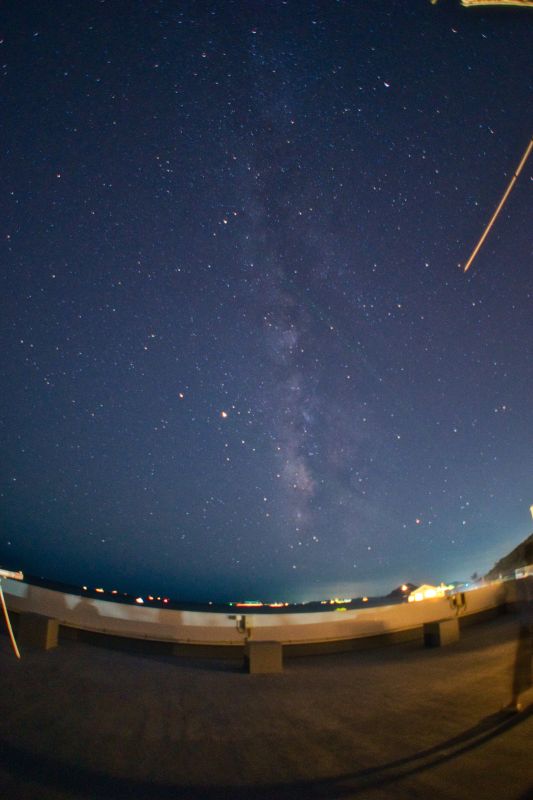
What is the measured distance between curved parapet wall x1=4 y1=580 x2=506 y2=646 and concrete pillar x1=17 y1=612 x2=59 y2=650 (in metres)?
3.01

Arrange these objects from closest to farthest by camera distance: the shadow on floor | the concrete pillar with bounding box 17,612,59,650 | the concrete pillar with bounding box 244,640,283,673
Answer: the shadow on floor, the concrete pillar with bounding box 244,640,283,673, the concrete pillar with bounding box 17,612,59,650

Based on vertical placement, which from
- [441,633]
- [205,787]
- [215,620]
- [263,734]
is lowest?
[215,620]

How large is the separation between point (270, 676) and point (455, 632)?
19.6 ft

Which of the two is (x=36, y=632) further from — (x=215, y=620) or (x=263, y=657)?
(x=263, y=657)

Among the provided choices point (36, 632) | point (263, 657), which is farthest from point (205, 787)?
point (36, 632)

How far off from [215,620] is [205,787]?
1052 cm

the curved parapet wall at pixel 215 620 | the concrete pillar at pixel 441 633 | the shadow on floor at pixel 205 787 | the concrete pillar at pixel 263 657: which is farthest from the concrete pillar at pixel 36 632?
the concrete pillar at pixel 441 633

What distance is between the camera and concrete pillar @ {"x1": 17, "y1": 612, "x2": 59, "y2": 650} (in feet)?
28.0

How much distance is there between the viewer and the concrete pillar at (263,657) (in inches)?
300

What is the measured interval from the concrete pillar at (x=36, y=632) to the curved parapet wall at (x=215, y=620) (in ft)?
9.87

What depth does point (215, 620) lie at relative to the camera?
12.2 m

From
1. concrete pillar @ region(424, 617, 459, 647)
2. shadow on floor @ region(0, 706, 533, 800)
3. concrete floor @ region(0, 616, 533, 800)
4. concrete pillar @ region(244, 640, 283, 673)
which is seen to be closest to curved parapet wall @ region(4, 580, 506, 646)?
concrete pillar @ region(424, 617, 459, 647)

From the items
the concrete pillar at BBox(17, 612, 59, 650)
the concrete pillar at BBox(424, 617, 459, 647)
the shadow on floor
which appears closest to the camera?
the shadow on floor

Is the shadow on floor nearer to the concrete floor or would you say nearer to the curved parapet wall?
the concrete floor
